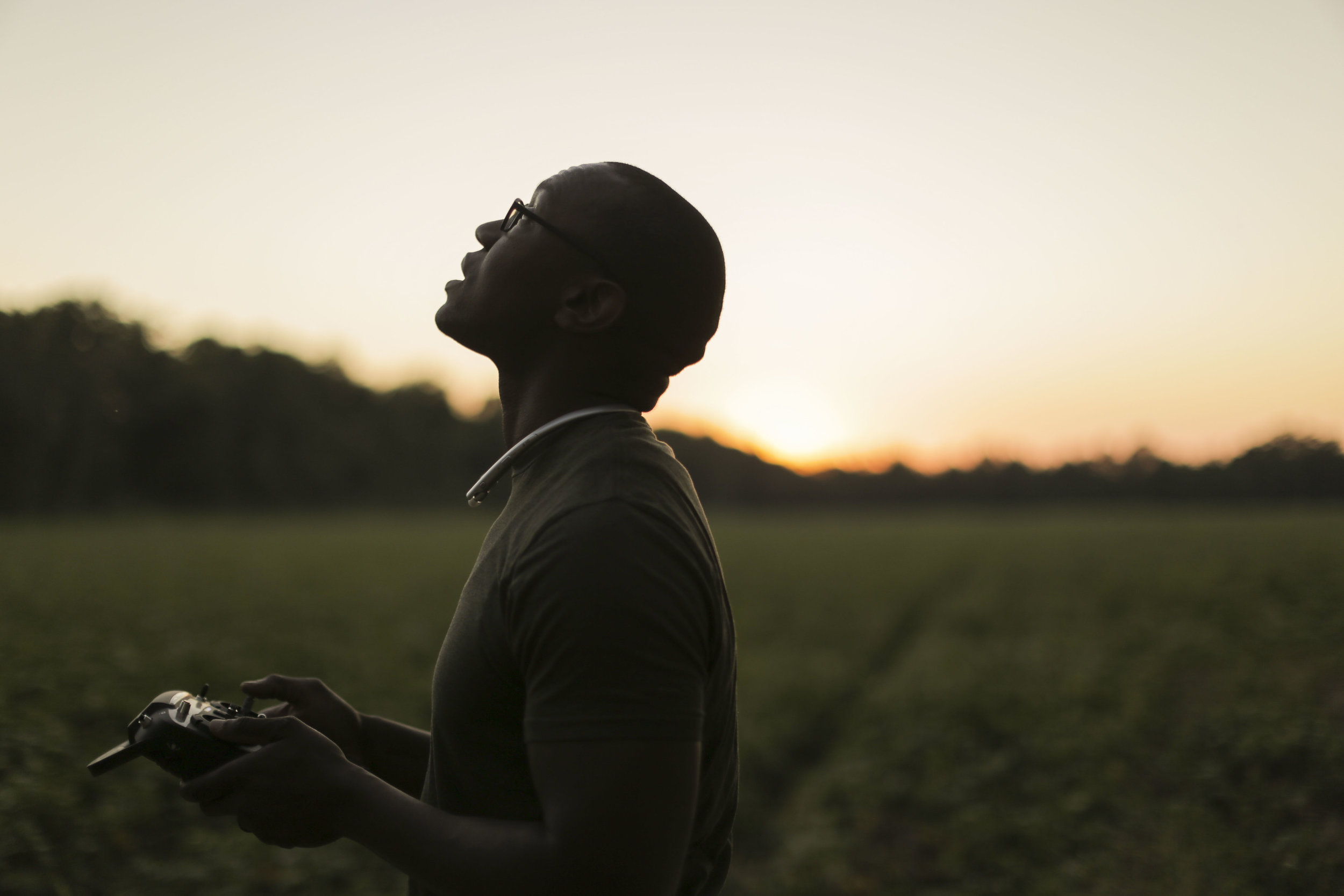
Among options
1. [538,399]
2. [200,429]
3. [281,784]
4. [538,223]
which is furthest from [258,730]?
[200,429]

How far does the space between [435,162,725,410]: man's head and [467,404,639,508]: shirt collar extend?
6 cm

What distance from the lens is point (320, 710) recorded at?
2.06m

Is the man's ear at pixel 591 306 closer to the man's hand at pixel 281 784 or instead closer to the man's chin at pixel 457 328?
the man's chin at pixel 457 328

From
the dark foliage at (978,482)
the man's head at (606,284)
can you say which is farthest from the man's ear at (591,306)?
the dark foliage at (978,482)

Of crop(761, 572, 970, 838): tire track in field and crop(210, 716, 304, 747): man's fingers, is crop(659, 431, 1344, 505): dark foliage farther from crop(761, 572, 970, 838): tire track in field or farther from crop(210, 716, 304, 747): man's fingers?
crop(210, 716, 304, 747): man's fingers

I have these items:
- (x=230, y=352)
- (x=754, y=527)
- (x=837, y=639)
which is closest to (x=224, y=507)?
(x=230, y=352)

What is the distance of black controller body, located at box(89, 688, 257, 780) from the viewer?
1539 mm

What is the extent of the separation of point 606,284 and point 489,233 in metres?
0.43

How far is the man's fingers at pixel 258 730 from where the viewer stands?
150 cm

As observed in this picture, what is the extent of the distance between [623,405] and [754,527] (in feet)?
225

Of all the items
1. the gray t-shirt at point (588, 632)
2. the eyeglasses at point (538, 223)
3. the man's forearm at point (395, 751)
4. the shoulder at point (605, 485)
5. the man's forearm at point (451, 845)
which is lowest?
the man's forearm at point (395, 751)

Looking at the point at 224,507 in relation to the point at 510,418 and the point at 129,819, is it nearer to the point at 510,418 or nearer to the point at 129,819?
the point at 129,819

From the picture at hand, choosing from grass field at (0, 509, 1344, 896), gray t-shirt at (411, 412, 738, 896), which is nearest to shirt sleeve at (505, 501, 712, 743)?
gray t-shirt at (411, 412, 738, 896)

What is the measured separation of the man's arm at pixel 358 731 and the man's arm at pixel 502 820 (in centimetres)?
47
